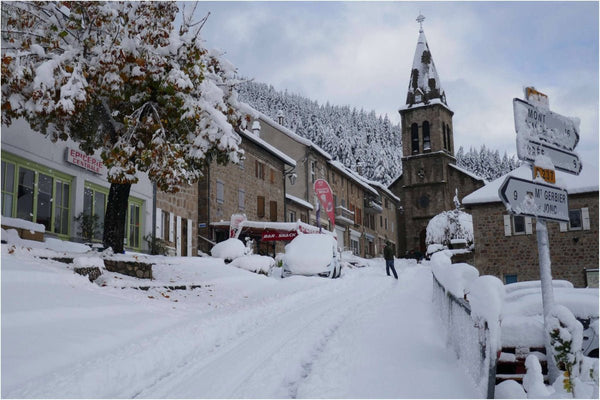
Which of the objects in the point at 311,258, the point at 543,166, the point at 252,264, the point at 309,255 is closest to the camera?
the point at 543,166

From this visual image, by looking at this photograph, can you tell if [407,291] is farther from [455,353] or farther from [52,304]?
[52,304]

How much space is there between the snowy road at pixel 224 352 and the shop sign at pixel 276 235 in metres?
15.8

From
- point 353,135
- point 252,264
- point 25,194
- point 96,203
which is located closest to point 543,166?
point 25,194

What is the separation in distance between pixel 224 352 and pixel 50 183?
11.2 meters

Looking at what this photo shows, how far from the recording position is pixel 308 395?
4.78m

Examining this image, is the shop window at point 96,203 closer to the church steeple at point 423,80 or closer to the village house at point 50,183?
the village house at point 50,183

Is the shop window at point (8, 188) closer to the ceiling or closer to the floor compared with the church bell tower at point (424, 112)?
closer to the floor

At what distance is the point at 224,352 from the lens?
6.60 metres

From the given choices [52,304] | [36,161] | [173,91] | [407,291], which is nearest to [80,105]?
[173,91]

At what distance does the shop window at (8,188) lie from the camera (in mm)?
13461

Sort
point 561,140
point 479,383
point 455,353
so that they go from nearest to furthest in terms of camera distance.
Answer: point 479,383
point 561,140
point 455,353

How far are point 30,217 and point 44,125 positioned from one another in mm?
4046

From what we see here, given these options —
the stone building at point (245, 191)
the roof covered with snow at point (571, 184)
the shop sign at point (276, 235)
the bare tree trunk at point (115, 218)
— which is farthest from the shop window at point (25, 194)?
the roof covered with snow at point (571, 184)

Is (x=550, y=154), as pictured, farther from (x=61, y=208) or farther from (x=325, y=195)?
(x=325, y=195)
